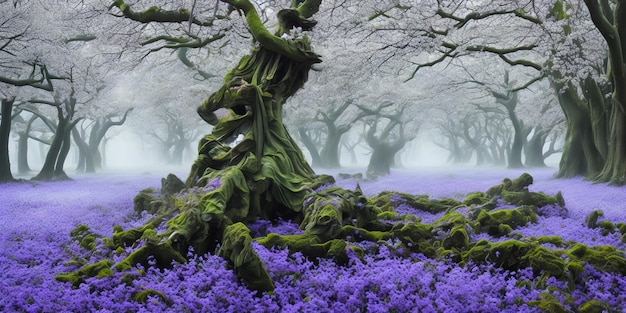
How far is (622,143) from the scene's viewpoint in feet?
45.3

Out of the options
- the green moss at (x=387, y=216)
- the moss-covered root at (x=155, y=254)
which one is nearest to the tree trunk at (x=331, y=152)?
the green moss at (x=387, y=216)

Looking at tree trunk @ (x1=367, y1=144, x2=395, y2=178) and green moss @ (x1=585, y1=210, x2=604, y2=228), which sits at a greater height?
tree trunk @ (x1=367, y1=144, x2=395, y2=178)

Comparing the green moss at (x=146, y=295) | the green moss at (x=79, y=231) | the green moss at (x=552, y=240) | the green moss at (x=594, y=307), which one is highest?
the green moss at (x=552, y=240)

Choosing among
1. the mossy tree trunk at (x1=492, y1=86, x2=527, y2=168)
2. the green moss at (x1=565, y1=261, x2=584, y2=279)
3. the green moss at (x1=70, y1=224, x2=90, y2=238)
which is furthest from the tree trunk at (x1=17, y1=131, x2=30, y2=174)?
the green moss at (x1=565, y1=261, x2=584, y2=279)

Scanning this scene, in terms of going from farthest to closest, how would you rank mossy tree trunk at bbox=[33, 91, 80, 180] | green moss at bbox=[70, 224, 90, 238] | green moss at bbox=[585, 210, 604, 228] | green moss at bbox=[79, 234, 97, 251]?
1. mossy tree trunk at bbox=[33, 91, 80, 180]
2. green moss at bbox=[585, 210, 604, 228]
3. green moss at bbox=[70, 224, 90, 238]
4. green moss at bbox=[79, 234, 97, 251]

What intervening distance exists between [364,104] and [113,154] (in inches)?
3026

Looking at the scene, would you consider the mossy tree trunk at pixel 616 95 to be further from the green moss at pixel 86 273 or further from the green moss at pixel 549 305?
the green moss at pixel 86 273

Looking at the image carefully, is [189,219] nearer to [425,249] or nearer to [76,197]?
[425,249]

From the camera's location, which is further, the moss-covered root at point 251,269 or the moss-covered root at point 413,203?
the moss-covered root at point 413,203

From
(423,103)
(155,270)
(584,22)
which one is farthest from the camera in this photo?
(423,103)

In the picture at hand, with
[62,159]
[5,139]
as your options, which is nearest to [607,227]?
[5,139]

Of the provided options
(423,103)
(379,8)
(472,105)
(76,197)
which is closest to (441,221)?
(379,8)

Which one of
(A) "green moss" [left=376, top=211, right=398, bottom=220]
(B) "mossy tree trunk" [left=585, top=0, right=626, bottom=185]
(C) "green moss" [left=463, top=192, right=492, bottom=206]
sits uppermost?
(B) "mossy tree trunk" [left=585, top=0, right=626, bottom=185]

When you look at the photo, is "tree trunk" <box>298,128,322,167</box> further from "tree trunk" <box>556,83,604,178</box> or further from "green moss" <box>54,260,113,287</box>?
"green moss" <box>54,260,113,287</box>
